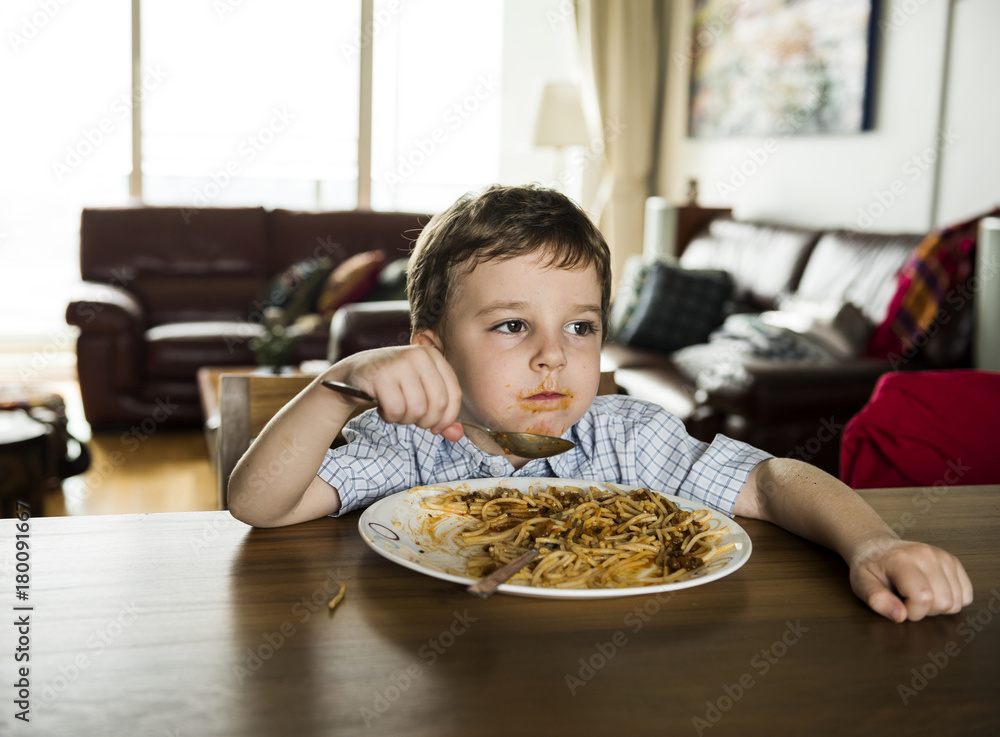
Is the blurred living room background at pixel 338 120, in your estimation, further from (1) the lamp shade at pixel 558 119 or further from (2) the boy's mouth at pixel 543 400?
(2) the boy's mouth at pixel 543 400

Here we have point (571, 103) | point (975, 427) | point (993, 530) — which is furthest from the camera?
point (571, 103)

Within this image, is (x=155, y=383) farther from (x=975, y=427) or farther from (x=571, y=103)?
(x=975, y=427)

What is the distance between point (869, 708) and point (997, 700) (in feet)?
0.29

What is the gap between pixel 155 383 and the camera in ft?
14.2

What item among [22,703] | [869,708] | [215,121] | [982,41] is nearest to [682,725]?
[869,708]

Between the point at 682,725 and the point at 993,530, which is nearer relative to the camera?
the point at 682,725

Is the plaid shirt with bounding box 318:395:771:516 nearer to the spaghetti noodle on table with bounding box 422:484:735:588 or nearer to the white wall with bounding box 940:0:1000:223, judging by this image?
the spaghetti noodle on table with bounding box 422:484:735:588

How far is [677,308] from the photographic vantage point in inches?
154

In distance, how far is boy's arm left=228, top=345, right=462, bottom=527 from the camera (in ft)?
2.47

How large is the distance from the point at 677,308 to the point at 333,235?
2245 millimetres

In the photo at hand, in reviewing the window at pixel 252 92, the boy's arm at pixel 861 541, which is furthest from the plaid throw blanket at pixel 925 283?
the window at pixel 252 92

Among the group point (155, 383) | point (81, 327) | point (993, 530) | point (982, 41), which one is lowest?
point (155, 383)

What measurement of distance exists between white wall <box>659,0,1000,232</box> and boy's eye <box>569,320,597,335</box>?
2724 millimetres

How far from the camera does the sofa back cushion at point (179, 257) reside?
4.87 metres
